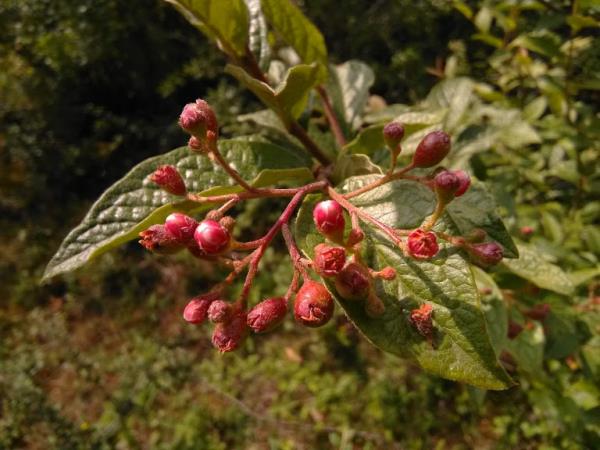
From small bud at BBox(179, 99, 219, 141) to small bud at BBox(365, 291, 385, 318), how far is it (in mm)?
453

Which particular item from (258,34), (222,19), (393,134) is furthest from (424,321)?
(258,34)

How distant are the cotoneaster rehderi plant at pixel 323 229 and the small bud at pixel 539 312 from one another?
2.68 ft

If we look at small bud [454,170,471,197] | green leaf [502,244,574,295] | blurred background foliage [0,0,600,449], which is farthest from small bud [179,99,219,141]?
blurred background foliage [0,0,600,449]

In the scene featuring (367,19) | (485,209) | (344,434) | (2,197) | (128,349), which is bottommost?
(344,434)

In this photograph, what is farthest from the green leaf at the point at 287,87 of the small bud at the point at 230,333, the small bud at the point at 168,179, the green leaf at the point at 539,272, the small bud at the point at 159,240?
the green leaf at the point at 539,272

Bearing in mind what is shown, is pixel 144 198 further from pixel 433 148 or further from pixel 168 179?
pixel 433 148

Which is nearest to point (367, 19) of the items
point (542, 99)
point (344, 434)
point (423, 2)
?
point (423, 2)

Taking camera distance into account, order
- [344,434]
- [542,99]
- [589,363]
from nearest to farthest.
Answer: [589,363] < [542,99] < [344,434]

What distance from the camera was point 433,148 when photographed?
3.03 feet

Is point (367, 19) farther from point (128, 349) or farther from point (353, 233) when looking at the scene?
point (353, 233)

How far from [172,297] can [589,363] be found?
3.45m

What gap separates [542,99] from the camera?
2.43 meters

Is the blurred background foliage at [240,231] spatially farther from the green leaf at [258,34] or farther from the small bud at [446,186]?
the small bud at [446,186]

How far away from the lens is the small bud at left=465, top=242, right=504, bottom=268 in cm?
88
